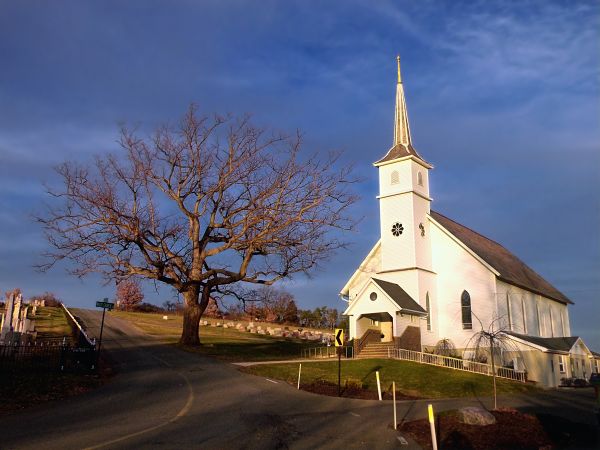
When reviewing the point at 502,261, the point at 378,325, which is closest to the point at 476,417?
the point at 378,325

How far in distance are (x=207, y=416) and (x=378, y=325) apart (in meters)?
27.5

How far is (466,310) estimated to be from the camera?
125 ft

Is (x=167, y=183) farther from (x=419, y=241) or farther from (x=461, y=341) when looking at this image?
(x=461, y=341)

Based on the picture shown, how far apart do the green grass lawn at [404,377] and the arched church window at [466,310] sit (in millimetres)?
9453

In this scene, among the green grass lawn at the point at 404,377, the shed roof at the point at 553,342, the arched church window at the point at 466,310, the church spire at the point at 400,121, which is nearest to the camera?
the green grass lawn at the point at 404,377

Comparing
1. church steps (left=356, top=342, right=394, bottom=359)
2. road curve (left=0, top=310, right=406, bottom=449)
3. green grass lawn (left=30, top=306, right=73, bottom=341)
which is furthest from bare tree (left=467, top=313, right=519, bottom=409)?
green grass lawn (left=30, top=306, right=73, bottom=341)

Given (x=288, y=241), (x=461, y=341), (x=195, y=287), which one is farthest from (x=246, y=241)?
(x=461, y=341)

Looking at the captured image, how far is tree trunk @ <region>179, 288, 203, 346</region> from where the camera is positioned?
32344 millimetres

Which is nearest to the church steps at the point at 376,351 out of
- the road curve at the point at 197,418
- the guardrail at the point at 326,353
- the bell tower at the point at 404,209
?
the guardrail at the point at 326,353

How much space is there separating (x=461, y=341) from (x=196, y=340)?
18342 millimetres

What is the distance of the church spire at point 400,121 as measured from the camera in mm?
43750

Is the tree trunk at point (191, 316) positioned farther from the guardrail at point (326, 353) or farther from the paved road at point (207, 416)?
the paved road at point (207, 416)

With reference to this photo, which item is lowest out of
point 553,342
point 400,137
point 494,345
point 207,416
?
point 207,416

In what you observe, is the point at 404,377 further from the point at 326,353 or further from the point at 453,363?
the point at 326,353
